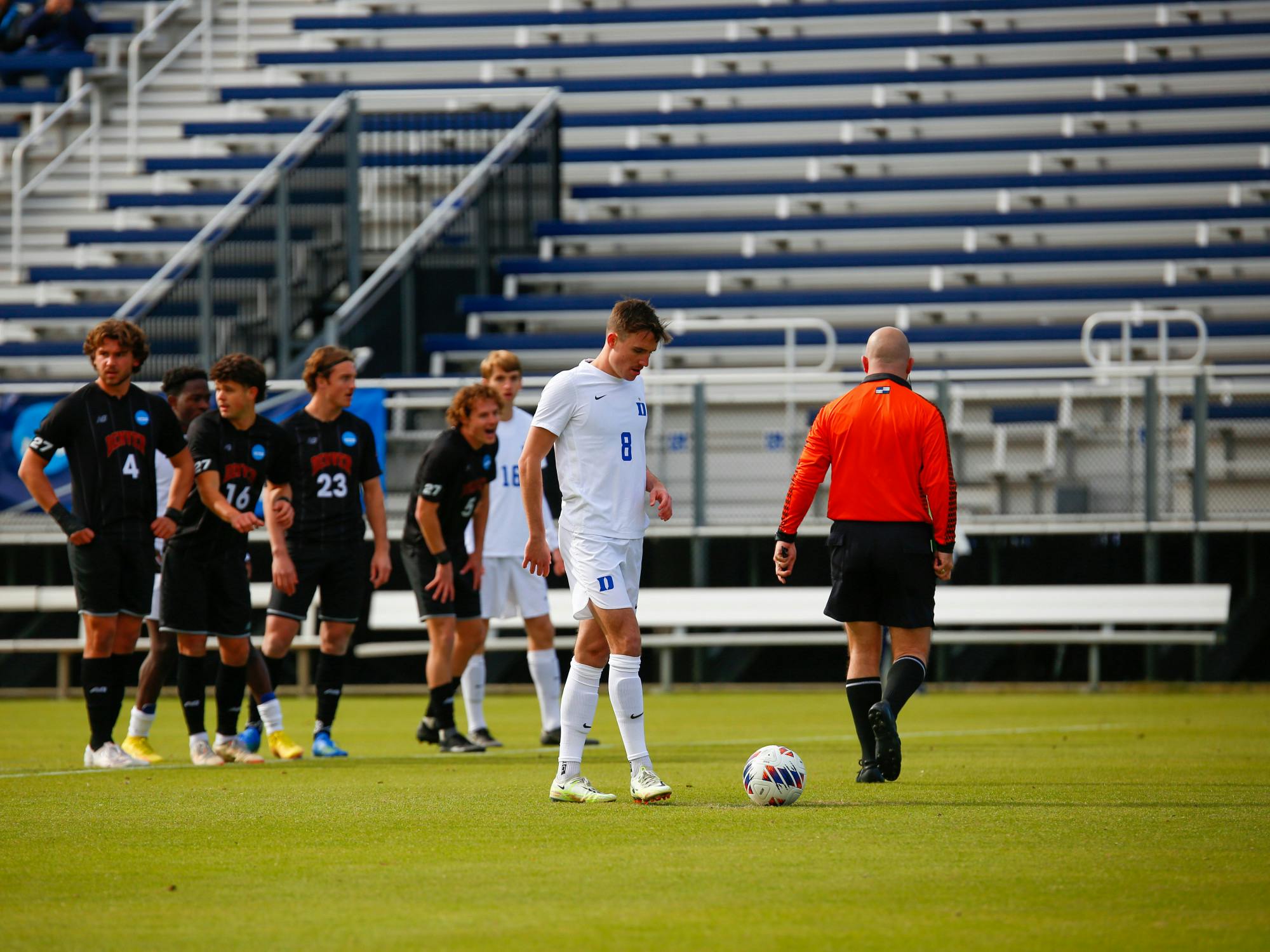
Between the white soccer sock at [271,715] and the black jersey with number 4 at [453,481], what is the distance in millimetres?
1232

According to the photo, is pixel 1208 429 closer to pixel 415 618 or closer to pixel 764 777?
pixel 415 618

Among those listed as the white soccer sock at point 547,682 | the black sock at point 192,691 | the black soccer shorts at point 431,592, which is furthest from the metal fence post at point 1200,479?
the black sock at point 192,691

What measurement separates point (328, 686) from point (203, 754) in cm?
84

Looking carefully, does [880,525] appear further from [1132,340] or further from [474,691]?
[1132,340]

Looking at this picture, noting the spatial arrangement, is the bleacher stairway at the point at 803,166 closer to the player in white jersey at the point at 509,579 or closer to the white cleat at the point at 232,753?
the player in white jersey at the point at 509,579

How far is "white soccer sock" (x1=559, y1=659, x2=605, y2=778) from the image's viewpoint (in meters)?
6.79

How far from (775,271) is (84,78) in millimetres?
10981

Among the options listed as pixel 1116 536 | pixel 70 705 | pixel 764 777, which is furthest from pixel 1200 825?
pixel 70 705

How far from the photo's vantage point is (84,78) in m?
24.8

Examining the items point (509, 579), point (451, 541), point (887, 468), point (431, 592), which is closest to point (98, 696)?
point (431, 592)

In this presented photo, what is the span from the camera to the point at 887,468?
7352 mm

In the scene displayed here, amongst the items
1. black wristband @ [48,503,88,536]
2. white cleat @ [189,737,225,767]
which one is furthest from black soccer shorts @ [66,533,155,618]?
white cleat @ [189,737,225,767]

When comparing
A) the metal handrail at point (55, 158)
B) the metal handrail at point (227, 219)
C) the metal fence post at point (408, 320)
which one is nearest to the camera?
the metal handrail at point (227, 219)

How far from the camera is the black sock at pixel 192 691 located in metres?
9.09
